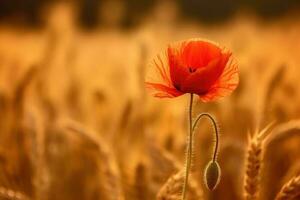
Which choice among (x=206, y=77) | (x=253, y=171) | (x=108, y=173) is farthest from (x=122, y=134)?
(x=206, y=77)

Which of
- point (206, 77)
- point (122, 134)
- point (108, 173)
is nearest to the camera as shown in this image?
point (206, 77)

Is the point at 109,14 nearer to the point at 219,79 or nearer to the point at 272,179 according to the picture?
the point at 272,179

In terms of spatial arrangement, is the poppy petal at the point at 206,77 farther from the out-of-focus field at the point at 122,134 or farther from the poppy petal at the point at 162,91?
the out-of-focus field at the point at 122,134

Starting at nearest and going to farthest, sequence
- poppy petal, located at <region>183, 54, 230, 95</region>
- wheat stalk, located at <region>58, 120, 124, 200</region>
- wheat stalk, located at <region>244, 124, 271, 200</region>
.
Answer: poppy petal, located at <region>183, 54, 230, 95</region>
wheat stalk, located at <region>244, 124, 271, 200</region>
wheat stalk, located at <region>58, 120, 124, 200</region>

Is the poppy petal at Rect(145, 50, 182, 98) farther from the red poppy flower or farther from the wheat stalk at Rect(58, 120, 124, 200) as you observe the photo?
the wheat stalk at Rect(58, 120, 124, 200)

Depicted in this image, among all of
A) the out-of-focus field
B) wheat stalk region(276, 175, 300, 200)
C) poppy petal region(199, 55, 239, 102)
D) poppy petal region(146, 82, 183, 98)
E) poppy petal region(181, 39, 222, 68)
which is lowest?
the out-of-focus field

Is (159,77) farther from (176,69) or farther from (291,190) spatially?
(291,190)

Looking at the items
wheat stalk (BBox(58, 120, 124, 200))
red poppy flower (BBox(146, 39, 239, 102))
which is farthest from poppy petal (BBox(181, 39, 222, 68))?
wheat stalk (BBox(58, 120, 124, 200))
